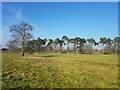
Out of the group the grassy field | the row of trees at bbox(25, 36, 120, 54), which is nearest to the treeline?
the row of trees at bbox(25, 36, 120, 54)

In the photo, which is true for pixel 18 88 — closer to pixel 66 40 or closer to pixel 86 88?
pixel 86 88

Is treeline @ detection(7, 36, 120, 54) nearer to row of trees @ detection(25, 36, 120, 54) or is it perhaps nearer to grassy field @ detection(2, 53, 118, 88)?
row of trees @ detection(25, 36, 120, 54)

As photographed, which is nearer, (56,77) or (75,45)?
(56,77)

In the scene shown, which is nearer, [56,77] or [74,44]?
[56,77]

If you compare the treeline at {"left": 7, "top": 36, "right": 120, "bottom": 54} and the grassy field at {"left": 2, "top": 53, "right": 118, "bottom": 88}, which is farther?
the treeline at {"left": 7, "top": 36, "right": 120, "bottom": 54}

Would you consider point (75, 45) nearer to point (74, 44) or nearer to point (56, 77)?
point (74, 44)

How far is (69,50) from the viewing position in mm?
132250

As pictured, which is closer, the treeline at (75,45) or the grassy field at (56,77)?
the grassy field at (56,77)

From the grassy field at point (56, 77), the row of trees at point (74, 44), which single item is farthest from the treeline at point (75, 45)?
the grassy field at point (56, 77)

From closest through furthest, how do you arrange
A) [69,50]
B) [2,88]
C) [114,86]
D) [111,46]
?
[2,88] < [114,86] < [111,46] < [69,50]

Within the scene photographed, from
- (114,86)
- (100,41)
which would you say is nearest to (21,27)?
(114,86)

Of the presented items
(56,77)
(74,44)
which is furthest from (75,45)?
(56,77)

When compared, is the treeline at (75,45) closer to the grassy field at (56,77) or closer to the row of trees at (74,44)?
the row of trees at (74,44)

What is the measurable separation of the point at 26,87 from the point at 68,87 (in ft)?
6.71
